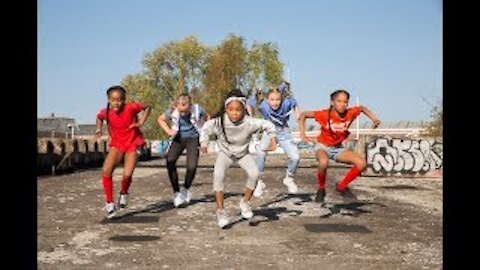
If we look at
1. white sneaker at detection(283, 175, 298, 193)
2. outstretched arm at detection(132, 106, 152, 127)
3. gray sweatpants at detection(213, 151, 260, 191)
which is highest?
outstretched arm at detection(132, 106, 152, 127)

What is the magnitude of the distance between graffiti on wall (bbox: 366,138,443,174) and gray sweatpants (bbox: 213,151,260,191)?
12752 mm

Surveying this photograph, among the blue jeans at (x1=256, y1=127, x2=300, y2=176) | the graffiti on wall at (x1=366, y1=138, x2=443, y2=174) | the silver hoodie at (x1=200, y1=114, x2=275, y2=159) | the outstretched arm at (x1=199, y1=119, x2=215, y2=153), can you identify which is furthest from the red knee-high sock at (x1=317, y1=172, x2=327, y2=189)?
the graffiti on wall at (x1=366, y1=138, x2=443, y2=174)

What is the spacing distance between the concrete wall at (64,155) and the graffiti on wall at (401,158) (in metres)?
8.15

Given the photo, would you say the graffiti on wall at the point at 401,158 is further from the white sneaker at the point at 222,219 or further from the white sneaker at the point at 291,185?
the white sneaker at the point at 222,219

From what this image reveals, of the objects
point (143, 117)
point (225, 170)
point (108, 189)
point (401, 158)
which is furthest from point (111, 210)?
point (401, 158)

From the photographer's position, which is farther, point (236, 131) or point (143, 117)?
point (143, 117)

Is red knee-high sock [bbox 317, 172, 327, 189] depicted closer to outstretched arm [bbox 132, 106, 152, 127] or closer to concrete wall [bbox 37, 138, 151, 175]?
outstretched arm [bbox 132, 106, 152, 127]

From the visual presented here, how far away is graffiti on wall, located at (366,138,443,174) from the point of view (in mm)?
19359

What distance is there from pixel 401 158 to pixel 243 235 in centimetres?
1421

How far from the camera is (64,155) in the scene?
2052 cm

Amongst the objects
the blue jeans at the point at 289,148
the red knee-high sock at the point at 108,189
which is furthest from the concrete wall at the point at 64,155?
the red knee-high sock at the point at 108,189

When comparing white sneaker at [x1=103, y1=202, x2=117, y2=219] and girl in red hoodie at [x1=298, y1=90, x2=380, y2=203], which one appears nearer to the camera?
white sneaker at [x1=103, y1=202, x2=117, y2=219]

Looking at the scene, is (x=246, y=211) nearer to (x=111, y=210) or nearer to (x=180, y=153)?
(x=111, y=210)
